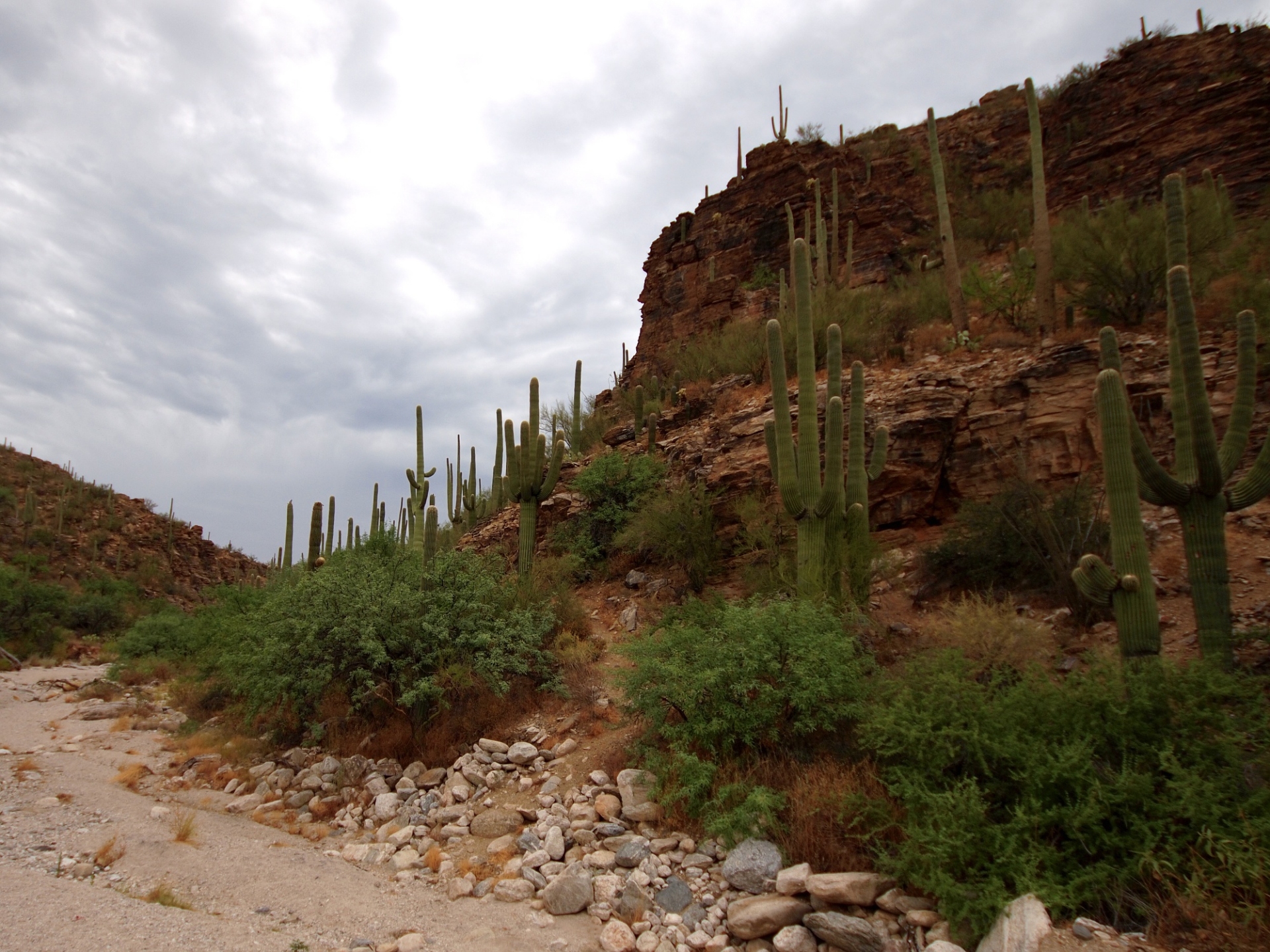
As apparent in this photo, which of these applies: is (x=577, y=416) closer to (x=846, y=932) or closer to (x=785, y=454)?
(x=785, y=454)

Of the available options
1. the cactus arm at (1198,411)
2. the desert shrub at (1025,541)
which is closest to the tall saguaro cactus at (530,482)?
the desert shrub at (1025,541)

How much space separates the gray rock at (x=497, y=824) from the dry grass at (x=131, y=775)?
5080mm

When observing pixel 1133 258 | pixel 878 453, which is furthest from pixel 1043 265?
pixel 878 453

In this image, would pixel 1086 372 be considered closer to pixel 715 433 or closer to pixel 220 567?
pixel 715 433

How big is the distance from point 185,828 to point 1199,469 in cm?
1000

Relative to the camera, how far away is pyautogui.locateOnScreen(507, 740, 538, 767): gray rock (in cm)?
779

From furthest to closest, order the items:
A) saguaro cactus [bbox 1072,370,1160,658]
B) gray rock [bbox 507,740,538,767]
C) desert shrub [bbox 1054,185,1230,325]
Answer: desert shrub [bbox 1054,185,1230,325] < gray rock [bbox 507,740,538,767] < saguaro cactus [bbox 1072,370,1160,658]

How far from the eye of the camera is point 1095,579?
234 inches

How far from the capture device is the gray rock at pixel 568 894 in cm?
515

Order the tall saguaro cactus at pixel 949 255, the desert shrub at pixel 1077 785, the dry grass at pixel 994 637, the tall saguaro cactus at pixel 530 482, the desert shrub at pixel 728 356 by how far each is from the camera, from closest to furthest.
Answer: the desert shrub at pixel 1077 785, the dry grass at pixel 994 637, the tall saguaro cactus at pixel 530 482, the tall saguaro cactus at pixel 949 255, the desert shrub at pixel 728 356

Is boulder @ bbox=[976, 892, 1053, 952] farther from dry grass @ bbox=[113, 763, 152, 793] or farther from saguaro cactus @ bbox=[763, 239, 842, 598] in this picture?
dry grass @ bbox=[113, 763, 152, 793]

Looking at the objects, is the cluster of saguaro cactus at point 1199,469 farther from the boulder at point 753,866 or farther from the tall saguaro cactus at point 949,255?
the tall saguaro cactus at point 949,255

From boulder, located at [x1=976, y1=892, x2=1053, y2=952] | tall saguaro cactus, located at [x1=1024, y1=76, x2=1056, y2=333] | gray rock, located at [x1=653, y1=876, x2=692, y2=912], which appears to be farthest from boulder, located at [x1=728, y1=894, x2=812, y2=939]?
tall saguaro cactus, located at [x1=1024, y1=76, x2=1056, y2=333]

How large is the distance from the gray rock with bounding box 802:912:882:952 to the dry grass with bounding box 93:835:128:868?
5874 mm
